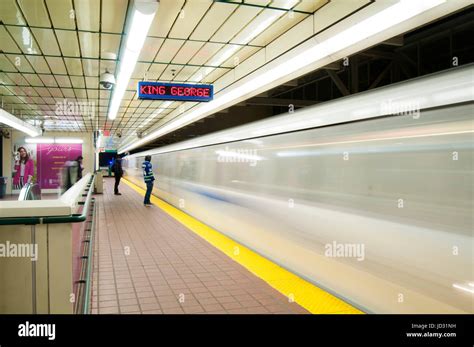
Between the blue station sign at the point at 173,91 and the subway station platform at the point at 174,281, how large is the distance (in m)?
2.61

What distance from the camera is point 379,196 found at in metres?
3.15

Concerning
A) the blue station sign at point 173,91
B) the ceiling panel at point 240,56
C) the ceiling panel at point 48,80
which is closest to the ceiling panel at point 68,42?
the blue station sign at point 173,91

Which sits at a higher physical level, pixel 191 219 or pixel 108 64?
pixel 108 64

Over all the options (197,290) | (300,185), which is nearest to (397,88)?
(300,185)

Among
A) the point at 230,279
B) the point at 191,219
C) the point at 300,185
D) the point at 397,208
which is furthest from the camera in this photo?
the point at 191,219

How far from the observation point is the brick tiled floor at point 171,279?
350 cm

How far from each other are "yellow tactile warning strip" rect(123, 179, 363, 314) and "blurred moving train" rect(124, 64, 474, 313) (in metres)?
0.11

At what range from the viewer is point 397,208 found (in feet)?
9.68

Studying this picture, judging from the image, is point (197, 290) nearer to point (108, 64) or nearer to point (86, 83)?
point (108, 64)

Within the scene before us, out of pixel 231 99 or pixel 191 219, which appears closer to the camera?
pixel 231 99

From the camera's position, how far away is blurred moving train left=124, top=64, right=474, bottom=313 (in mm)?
2469

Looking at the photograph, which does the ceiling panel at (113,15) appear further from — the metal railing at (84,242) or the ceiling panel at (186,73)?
the metal railing at (84,242)

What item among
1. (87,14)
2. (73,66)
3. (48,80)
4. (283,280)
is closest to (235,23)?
(87,14)

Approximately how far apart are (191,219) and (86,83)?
461 cm
